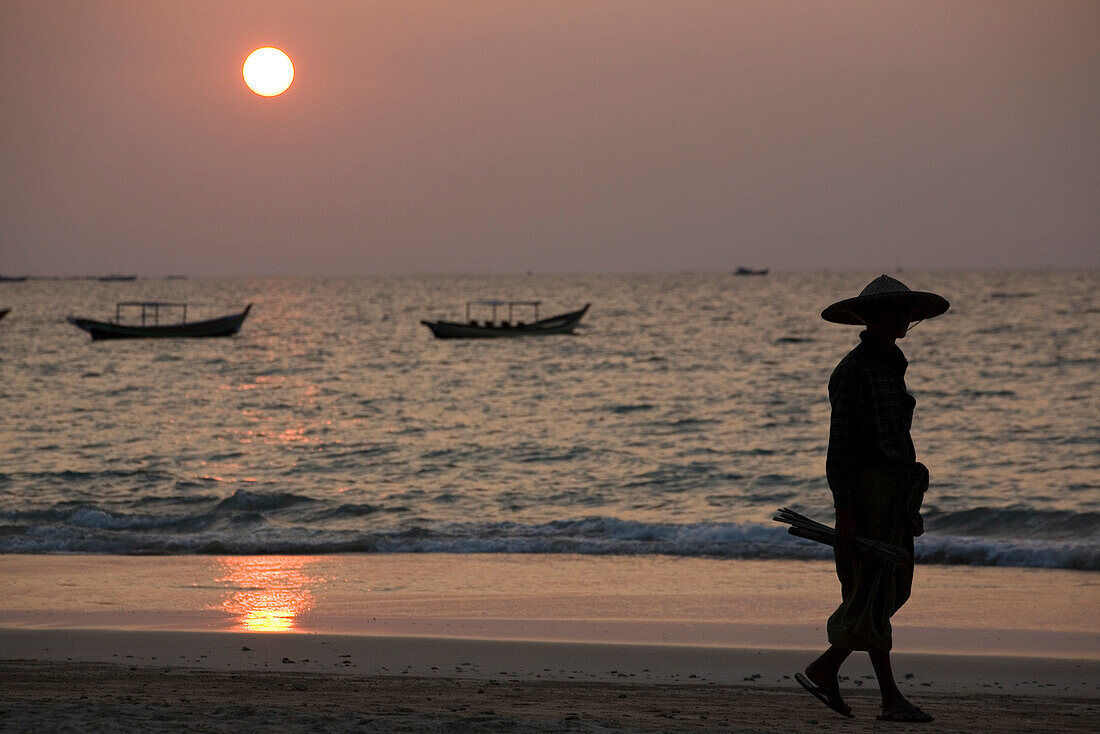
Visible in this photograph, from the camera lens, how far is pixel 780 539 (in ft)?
44.9

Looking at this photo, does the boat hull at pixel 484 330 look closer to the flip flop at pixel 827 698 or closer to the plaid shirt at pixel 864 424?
the flip flop at pixel 827 698

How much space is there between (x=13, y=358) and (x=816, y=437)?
3966 centimetres

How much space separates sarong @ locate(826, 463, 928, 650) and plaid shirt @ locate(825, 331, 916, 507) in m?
0.07

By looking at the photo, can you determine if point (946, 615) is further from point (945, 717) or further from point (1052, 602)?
point (945, 717)

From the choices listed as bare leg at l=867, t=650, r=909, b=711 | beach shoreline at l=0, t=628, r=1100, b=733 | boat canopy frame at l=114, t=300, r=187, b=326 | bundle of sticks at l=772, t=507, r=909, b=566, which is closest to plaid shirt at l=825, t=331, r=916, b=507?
bundle of sticks at l=772, t=507, r=909, b=566

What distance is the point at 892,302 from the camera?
17.7 feet

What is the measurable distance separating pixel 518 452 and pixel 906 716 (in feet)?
54.8

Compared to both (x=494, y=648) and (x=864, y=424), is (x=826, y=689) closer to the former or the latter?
(x=864, y=424)

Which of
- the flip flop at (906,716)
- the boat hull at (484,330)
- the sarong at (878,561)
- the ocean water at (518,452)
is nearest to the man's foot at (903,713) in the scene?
the flip flop at (906,716)

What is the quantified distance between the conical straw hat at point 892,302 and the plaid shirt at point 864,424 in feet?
0.85

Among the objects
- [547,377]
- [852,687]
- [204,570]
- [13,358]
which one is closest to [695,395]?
[547,377]

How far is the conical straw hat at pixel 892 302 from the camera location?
5.37 m

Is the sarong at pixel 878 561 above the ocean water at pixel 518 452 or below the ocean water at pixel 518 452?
above

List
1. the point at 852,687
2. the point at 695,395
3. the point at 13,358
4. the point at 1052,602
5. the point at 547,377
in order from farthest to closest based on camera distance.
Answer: the point at 13,358 → the point at 547,377 → the point at 695,395 → the point at 1052,602 → the point at 852,687
